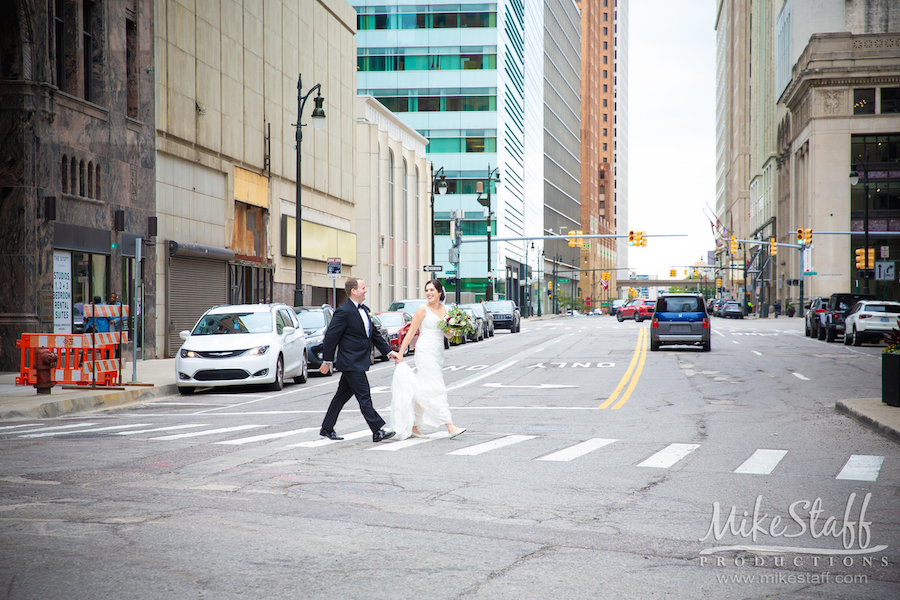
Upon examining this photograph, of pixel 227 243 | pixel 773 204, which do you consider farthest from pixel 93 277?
pixel 773 204

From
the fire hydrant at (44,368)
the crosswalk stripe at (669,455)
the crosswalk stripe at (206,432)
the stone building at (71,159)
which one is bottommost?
the crosswalk stripe at (206,432)

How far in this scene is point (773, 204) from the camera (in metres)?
111

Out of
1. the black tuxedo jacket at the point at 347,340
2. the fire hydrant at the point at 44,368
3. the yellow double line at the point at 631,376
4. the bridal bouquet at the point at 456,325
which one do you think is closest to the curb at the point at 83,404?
the fire hydrant at the point at 44,368

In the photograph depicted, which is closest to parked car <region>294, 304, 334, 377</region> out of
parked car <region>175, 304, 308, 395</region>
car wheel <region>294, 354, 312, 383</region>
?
car wheel <region>294, 354, 312, 383</region>

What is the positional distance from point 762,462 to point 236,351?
12.0 m

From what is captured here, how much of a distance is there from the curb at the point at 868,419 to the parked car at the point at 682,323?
16.3m

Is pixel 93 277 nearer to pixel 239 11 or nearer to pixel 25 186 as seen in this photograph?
pixel 25 186

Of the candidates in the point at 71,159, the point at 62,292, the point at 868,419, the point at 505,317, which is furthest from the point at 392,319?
the point at 505,317

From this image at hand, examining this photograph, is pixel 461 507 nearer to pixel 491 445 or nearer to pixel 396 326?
pixel 491 445

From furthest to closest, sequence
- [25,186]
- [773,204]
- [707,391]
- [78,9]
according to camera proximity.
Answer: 1. [773,204]
2. [78,9]
3. [25,186]
4. [707,391]

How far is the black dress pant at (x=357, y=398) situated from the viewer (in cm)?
1129

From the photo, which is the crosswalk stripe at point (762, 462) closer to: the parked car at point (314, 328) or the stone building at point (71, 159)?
the parked car at point (314, 328)

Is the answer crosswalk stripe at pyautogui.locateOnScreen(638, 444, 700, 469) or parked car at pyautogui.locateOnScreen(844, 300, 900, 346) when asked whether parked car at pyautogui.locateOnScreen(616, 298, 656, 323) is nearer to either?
parked car at pyautogui.locateOnScreen(844, 300, 900, 346)

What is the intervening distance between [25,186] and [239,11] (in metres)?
16.4
